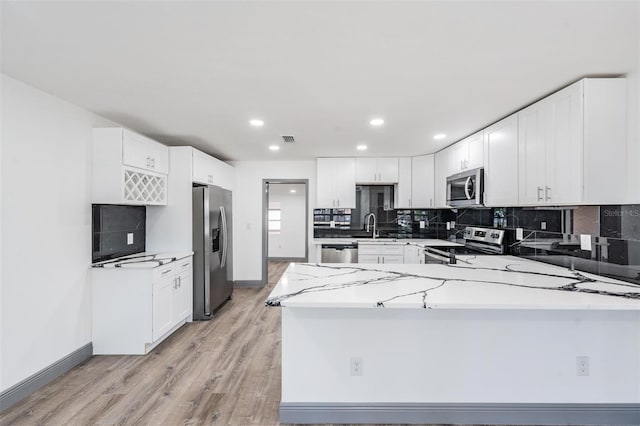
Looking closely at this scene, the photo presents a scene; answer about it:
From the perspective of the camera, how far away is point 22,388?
87.0 inches

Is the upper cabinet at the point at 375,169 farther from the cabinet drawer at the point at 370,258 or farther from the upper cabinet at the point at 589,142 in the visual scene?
the upper cabinet at the point at 589,142

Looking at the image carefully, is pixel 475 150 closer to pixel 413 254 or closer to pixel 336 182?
pixel 413 254

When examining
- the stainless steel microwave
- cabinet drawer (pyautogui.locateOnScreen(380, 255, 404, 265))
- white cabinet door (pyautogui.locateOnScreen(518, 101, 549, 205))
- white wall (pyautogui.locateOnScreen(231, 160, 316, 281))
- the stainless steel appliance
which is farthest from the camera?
white wall (pyautogui.locateOnScreen(231, 160, 316, 281))

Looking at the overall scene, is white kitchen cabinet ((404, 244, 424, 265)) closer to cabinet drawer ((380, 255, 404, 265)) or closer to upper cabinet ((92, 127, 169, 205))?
cabinet drawer ((380, 255, 404, 265))

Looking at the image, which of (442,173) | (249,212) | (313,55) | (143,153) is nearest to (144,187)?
(143,153)

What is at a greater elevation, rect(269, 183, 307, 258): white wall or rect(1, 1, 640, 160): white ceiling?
rect(1, 1, 640, 160): white ceiling

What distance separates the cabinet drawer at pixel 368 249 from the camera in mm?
4738

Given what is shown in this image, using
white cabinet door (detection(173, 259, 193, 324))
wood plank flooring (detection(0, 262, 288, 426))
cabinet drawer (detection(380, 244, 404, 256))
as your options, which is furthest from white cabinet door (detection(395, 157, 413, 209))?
white cabinet door (detection(173, 259, 193, 324))

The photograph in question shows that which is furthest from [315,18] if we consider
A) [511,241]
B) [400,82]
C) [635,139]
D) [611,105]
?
[511,241]

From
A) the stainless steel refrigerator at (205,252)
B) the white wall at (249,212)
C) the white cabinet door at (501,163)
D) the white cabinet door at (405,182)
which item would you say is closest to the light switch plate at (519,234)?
the white cabinet door at (501,163)

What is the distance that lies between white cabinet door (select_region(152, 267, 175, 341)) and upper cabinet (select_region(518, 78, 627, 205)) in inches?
141

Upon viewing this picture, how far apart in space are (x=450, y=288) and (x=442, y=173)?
291cm

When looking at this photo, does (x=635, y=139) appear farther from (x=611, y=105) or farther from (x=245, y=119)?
(x=245, y=119)

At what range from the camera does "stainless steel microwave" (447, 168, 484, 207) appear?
3328 millimetres
